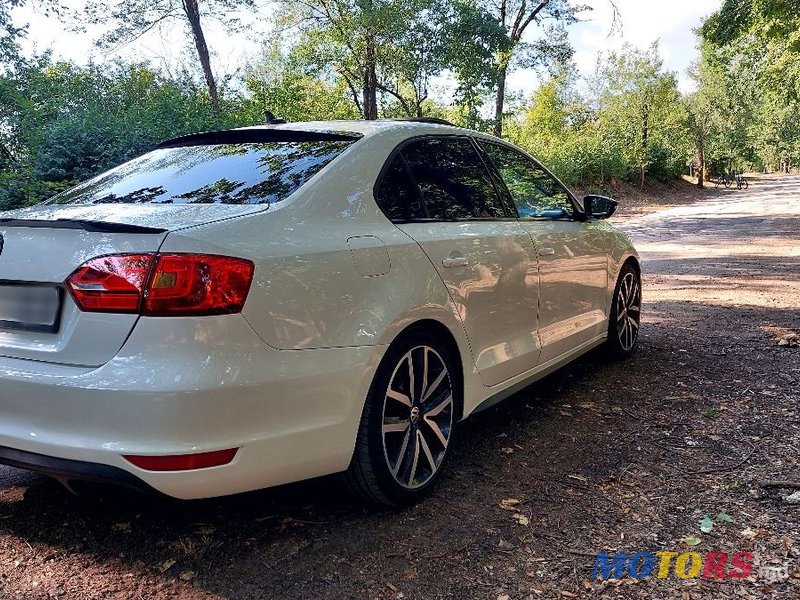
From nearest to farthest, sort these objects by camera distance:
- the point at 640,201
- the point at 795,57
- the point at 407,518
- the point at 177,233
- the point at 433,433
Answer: the point at 177,233, the point at 407,518, the point at 433,433, the point at 795,57, the point at 640,201

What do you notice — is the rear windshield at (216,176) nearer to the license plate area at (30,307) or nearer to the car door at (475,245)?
the car door at (475,245)

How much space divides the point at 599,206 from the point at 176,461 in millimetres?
3549

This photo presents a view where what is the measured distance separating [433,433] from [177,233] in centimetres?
144

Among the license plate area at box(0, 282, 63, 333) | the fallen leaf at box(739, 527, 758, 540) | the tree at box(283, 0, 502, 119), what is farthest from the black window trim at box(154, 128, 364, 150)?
the tree at box(283, 0, 502, 119)

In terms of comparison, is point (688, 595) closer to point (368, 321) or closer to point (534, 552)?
point (534, 552)

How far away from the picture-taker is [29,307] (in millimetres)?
2268

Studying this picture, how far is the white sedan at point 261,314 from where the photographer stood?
2.10 metres

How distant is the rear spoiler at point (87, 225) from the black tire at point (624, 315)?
3.57 m

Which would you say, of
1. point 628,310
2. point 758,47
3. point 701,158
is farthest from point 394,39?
point 701,158

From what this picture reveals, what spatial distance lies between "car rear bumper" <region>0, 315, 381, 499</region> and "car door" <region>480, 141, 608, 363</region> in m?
1.87

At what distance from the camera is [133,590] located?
2.24m

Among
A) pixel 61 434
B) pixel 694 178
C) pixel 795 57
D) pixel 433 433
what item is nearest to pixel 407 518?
pixel 433 433

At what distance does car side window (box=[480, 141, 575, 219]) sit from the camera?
388 cm

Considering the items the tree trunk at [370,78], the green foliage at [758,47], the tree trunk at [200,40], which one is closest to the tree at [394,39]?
the tree trunk at [370,78]
